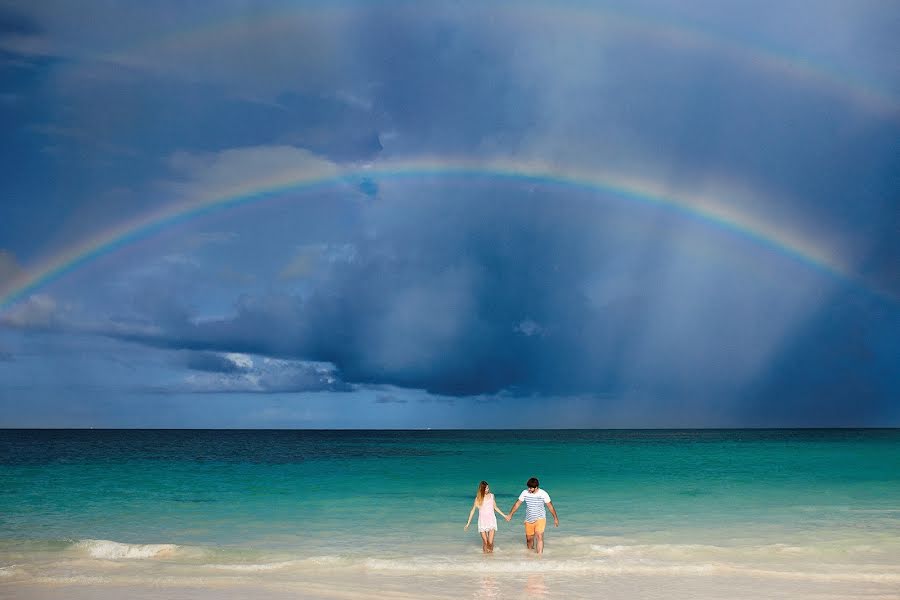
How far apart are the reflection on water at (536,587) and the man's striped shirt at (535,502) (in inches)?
68.0

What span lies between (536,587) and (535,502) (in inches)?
108

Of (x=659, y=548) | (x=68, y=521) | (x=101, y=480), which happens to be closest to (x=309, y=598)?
(x=659, y=548)

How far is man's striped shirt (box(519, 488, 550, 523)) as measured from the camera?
1576 centimetres

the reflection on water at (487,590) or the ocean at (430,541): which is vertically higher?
the ocean at (430,541)

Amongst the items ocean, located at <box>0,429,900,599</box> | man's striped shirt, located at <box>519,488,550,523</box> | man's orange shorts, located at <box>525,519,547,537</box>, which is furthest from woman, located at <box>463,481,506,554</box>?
man's orange shorts, located at <box>525,519,547,537</box>

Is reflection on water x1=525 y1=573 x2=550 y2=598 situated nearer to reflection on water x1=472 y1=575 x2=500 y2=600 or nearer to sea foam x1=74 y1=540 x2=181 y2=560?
reflection on water x1=472 y1=575 x2=500 y2=600

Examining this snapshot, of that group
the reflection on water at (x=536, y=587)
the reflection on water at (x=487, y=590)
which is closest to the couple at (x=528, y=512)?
the reflection on water at (x=536, y=587)

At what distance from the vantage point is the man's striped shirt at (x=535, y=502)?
1576 cm

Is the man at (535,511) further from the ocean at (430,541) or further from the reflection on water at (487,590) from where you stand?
the reflection on water at (487,590)

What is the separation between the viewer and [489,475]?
45.3m

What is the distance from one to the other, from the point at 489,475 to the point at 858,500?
21593 millimetres

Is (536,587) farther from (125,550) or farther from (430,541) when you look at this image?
(125,550)

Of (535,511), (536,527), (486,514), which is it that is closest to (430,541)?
(486,514)

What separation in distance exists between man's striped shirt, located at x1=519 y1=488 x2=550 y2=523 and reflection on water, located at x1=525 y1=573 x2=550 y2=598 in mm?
1726
